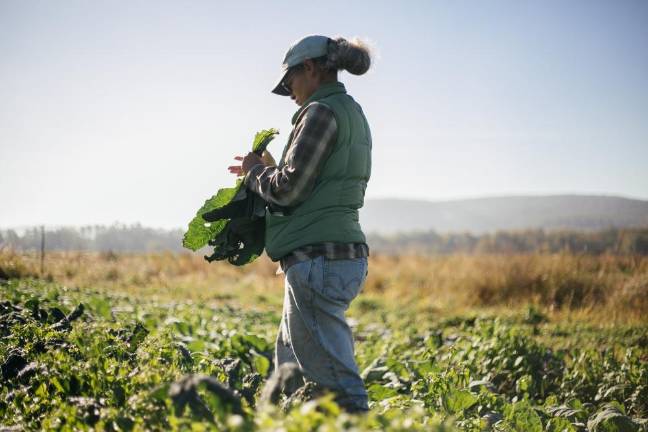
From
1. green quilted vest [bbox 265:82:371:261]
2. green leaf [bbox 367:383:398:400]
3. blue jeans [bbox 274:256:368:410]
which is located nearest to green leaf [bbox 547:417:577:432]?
green leaf [bbox 367:383:398:400]

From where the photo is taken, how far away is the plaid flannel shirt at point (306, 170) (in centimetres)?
270

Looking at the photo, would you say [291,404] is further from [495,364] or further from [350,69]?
[495,364]

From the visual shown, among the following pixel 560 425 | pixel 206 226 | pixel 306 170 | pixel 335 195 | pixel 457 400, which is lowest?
pixel 560 425

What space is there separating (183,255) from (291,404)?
17.6m

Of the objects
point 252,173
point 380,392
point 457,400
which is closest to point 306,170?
point 252,173

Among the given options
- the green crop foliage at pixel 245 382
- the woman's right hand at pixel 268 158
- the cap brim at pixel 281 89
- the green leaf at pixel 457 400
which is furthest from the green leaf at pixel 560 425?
the cap brim at pixel 281 89

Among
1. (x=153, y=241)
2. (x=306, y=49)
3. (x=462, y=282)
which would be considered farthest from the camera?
(x=153, y=241)

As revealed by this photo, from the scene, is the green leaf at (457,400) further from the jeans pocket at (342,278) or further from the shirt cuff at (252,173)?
the shirt cuff at (252,173)

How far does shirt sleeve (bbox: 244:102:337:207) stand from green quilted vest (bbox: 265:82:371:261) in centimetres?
6

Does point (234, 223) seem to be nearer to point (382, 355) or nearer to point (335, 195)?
point (335, 195)

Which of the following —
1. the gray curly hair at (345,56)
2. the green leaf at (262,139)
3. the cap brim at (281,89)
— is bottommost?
the green leaf at (262,139)

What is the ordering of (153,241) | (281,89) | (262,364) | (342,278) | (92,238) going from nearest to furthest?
1. (342,278)
2. (281,89)
3. (262,364)
4. (92,238)
5. (153,241)

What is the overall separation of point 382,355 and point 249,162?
10.4 ft

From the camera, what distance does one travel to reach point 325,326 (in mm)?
2773
